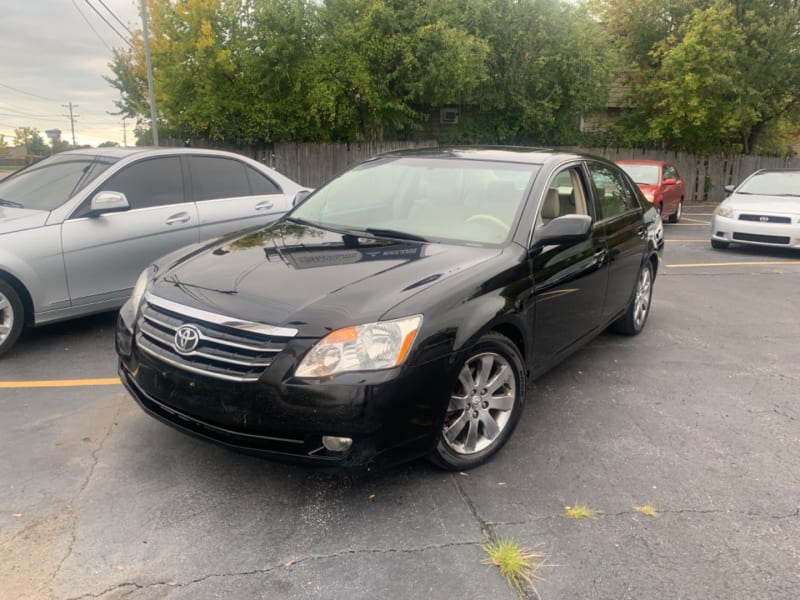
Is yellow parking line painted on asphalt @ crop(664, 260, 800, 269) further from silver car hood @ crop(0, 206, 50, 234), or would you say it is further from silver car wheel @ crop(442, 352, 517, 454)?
silver car hood @ crop(0, 206, 50, 234)

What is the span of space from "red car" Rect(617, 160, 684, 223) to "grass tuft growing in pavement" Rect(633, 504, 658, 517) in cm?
1135

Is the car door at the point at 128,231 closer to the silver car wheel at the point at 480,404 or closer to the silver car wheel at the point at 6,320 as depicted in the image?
the silver car wheel at the point at 6,320

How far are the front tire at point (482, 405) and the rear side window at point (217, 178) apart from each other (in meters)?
3.75

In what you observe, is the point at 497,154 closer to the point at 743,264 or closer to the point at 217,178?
the point at 217,178

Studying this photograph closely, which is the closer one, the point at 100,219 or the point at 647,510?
the point at 647,510

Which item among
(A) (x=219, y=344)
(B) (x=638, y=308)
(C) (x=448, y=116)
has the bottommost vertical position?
(B) (x=638, y=308)

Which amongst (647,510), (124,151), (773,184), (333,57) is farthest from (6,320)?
(333,57)

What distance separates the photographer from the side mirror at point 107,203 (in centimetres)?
493

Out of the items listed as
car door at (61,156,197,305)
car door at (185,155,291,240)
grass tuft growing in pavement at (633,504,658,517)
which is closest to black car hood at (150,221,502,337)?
grass tuft growing in pavement at (633,504,658,517)

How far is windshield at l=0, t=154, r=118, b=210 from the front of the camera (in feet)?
16.9

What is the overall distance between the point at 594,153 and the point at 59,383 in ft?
62.0

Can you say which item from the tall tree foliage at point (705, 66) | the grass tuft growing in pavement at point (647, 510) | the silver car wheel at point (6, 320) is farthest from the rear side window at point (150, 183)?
the tall tree foliage at point (705, 66)

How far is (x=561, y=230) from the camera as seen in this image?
3.65 metres

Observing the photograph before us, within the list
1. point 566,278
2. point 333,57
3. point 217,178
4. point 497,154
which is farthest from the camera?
point 333,57
